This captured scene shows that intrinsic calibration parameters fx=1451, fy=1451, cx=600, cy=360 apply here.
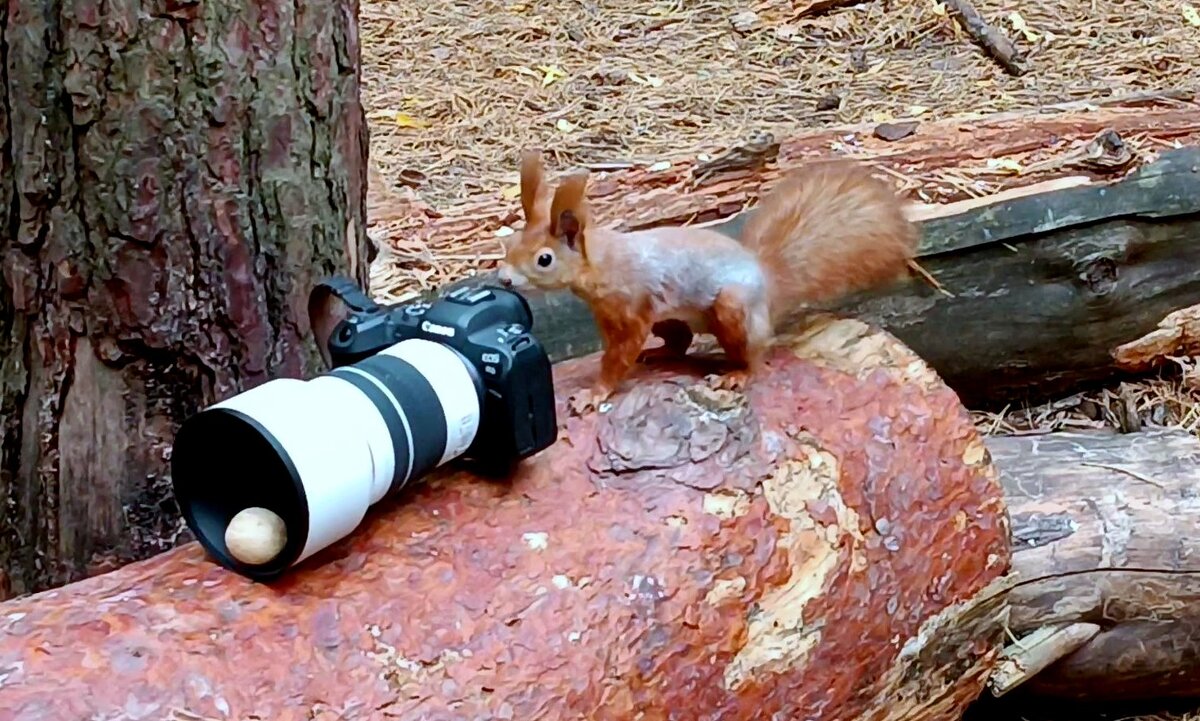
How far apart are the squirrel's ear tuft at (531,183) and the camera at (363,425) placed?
10 centimetres

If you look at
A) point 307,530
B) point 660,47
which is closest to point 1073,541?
point 307,530

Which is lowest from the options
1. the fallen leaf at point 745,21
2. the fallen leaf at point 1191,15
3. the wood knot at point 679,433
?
the wood knot at point 679,433

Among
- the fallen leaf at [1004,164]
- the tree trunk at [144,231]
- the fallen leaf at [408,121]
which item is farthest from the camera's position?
the fallen leaf at [408,121]

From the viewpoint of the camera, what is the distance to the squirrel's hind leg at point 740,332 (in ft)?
5.57

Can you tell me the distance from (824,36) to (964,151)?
1.91m

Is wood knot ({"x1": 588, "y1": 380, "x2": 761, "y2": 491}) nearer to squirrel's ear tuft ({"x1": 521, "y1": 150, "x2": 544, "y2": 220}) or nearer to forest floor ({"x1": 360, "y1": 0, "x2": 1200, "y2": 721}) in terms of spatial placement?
squirrel's ear tuft ({"x1": 521, "y1": 150, "x2": 544, "y2": 220})

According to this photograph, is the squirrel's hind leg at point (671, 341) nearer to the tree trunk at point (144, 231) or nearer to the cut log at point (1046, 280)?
the tree trunk at point (144, 231)

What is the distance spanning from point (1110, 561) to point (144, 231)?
1391mm

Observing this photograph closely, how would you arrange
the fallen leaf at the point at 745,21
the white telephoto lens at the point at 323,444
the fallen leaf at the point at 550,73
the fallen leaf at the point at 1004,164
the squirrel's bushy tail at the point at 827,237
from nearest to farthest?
1. the white telephoto lens at the point at 323,444
2. the squirrel's bushy tail at the point at 827,237
3. the fallen leaf at the point at 1004,164
4. the fallen leaf at the point at 550,73
5. the fallen leaf at the point at 745,21

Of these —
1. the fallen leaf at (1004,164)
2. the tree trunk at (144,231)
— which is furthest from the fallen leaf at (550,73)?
the tree trunk at (144,231)

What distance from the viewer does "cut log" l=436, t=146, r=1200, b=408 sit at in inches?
100

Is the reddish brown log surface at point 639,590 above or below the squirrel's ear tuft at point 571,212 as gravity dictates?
below

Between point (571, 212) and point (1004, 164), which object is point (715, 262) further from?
point (1004, 164)

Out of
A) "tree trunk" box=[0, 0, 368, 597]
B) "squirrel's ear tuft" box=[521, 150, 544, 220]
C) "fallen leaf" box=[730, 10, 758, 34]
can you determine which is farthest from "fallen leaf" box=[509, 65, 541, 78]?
"squirrel's ear tuft" box=[521, 150, 544, 220]
